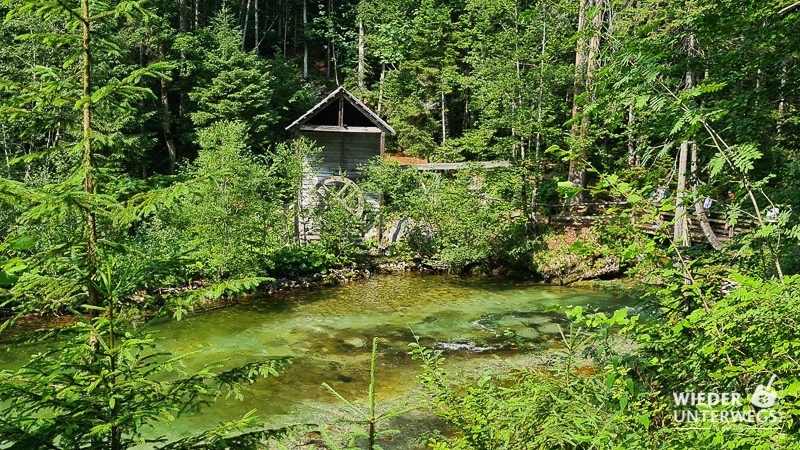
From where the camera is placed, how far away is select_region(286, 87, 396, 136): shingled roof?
18.0 meters

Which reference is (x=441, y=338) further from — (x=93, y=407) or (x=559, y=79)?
(x=559, y=79)

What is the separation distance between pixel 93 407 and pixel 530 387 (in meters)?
2.42

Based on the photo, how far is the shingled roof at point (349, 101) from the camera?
18.0 meters

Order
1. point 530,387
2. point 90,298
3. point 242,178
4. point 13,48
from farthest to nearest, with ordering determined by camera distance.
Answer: point 13,48 → point 242,178 → point 530,387 → point 90,298

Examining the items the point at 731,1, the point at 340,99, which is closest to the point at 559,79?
the point at 340,99

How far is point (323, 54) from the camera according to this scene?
1359 inches

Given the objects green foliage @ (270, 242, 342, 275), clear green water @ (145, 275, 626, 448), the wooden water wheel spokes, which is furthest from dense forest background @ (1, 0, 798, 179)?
green foliage @ (270, 242, 342, 275)

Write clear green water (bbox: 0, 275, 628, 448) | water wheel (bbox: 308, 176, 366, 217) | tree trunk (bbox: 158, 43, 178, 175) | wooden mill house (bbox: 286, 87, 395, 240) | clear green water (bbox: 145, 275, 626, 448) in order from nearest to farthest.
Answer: clear green water (bbox: 0, 275, 628, 448), clear green water (bbox: 145, 275, 626, 448), water wheel (bbox: 308, 176, 366, 217), wooden mill house (bbox: 286, 87, 395, 240), tree trunk (bbox: 158, 43, 178, 175)

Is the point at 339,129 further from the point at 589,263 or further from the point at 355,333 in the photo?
the point at 589,263

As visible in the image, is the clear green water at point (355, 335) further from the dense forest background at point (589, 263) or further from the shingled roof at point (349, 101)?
the shingled roof at point (349, 101)

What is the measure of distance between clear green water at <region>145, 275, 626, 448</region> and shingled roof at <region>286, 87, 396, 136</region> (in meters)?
6.57

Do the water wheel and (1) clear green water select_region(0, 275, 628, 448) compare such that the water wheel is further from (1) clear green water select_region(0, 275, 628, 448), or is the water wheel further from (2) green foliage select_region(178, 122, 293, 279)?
(2) green foliage select_region(178, 122, 293, 279)

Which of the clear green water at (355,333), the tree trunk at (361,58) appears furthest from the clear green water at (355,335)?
the tree trunk at (361,58)

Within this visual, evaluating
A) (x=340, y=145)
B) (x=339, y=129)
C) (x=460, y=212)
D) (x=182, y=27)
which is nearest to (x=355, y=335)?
(x=460, y=212)
